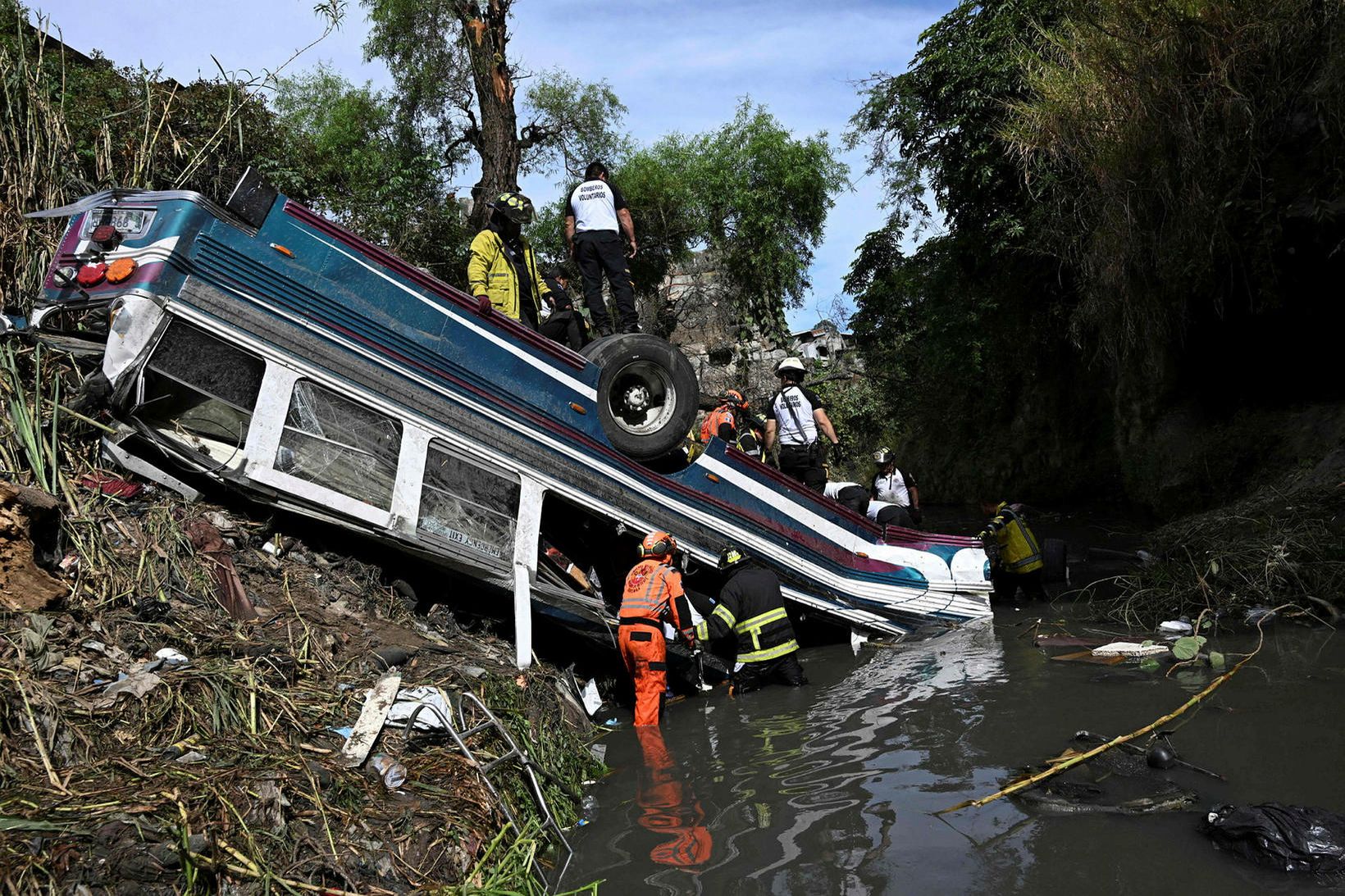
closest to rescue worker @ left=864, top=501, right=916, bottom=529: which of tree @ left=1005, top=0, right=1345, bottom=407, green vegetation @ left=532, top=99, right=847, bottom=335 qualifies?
tree @ left=1005, top=0, right=1345, bottom=407

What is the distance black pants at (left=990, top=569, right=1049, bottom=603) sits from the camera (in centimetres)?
895

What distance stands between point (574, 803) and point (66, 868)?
2.15 metres

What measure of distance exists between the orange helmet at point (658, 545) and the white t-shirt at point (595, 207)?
2.58 m

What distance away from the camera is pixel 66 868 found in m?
2.63

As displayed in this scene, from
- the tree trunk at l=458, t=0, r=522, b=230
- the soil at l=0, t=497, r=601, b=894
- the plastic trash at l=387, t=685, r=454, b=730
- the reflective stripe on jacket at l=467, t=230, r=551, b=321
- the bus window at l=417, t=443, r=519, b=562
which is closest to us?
the soil at l=0, t=497, r=601, b=894

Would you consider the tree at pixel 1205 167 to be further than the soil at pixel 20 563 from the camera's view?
Yes

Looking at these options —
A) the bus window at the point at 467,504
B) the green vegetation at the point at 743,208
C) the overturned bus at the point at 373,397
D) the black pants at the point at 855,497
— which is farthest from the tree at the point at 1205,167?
the green vegetation at the point at 743,208

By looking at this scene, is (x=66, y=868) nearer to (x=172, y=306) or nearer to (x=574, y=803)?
(x=574, y=803)

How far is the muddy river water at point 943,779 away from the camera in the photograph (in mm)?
3229

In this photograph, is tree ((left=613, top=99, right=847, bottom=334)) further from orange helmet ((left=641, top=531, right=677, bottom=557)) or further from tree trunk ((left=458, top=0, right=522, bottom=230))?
orange helmet ((left=641, top=531, right=677, bottom=557))

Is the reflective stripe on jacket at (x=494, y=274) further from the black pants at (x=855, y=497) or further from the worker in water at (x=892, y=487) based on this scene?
the worker in water at (x=892, y=487)

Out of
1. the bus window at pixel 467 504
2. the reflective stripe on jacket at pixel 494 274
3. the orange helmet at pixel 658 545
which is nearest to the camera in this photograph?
the bus window at pixel 467 504

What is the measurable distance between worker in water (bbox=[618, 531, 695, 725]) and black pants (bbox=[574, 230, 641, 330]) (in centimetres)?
200

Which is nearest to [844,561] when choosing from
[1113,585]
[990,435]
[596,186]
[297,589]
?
[1113,585]
